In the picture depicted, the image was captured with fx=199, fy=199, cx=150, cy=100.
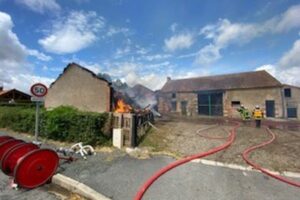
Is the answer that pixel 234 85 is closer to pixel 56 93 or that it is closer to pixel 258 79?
pixel 258 79

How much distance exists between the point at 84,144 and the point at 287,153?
782 centimetres

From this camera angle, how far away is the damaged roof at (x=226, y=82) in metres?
27.7

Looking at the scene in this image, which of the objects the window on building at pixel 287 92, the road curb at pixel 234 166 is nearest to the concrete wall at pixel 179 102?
the window on building at pixel 287 92

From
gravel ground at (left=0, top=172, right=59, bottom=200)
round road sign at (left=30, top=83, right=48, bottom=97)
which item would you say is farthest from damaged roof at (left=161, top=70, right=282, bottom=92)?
gravel ground at (left=0, top=172, right=59, bottom=200)

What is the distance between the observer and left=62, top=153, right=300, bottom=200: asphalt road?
14.1 feet

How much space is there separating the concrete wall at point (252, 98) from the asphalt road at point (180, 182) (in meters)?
24.5

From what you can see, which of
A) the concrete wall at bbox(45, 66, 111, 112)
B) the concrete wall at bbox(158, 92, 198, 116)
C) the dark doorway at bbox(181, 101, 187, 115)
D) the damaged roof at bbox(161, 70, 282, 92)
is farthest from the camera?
the dark doorway at bbox(181, 101, 187, 115)

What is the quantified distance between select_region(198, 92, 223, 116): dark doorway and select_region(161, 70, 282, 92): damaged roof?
3.49 ft

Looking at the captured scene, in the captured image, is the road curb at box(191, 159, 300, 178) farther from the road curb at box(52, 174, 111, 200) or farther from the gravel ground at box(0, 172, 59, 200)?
the gravel ground at box(0, 172, 59, 200)

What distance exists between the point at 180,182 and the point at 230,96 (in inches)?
1047

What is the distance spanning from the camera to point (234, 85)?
29.3 m

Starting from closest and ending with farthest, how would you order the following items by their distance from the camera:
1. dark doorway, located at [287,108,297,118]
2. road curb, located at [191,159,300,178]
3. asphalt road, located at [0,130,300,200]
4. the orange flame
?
asphalt road, located at [0,130,300,200], road curb, located at [191,159,300,178], the orange flame, dark doorway, located at [287,108,297,118]

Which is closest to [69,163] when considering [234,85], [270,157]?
[270,157]

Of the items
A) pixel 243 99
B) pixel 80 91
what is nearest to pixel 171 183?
pixel 80 91
